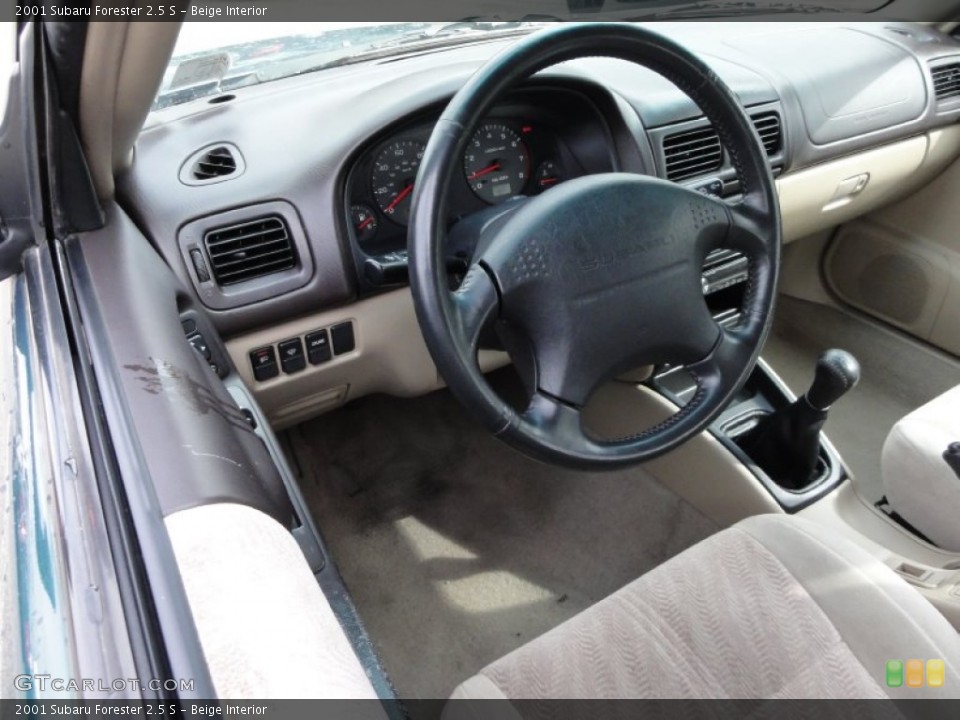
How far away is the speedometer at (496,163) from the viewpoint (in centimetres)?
151

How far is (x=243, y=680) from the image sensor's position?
51 centimetres

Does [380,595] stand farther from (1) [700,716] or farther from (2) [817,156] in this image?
(2) [817,156]

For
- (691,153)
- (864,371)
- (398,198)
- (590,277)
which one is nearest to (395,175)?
(398,198)

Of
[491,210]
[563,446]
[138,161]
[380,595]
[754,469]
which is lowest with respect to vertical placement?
[380,595]

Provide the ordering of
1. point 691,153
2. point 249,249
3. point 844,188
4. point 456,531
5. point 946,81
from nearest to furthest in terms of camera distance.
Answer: point 249,249, point 691,153, point 456,531, point 844,188, point 946,81

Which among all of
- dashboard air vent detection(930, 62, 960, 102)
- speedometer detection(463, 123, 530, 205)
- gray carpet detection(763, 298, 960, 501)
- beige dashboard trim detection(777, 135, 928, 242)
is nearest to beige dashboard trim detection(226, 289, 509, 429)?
speedometer detection(463, 123, 530, 205)

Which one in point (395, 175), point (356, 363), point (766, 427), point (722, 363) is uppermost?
point (395, 175)

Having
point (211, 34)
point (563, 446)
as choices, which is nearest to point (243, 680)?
point (563, 446)

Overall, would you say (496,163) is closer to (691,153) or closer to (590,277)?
(691,153)

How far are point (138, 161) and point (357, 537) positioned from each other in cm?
101

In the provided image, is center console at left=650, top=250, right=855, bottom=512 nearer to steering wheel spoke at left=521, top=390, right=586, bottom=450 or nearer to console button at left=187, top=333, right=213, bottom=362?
steering wheel spoke at left=521, top=390, right=586, bottom=450

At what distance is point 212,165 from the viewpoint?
1.35 m

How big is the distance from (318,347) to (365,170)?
13.3 inches

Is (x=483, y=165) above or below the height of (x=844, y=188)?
above
